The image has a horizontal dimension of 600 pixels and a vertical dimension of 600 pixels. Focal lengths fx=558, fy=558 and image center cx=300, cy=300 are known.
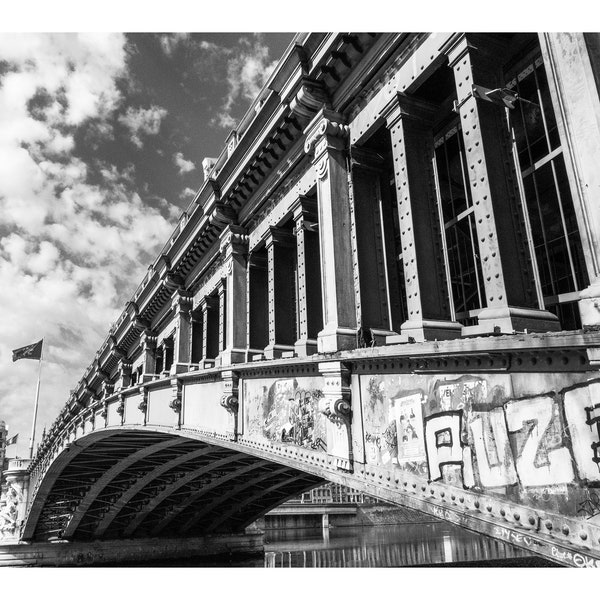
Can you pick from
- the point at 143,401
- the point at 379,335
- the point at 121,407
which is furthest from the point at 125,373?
the point at 379,335

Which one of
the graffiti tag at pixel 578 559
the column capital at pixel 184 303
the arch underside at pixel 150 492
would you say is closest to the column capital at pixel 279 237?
the column capital at pixel 184 303

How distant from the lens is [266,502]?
37.0m

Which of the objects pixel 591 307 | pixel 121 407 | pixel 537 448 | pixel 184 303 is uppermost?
pixel 184 303

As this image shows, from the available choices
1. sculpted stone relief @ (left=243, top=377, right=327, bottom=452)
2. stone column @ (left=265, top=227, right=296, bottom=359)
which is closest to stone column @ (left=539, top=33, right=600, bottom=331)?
sculpted stone relief @ (left=243, top=377, right=327, bottom=452)

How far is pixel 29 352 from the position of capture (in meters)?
33.1

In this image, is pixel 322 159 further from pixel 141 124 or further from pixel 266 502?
pixel 266 502

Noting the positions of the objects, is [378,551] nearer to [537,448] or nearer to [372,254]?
[372,254]

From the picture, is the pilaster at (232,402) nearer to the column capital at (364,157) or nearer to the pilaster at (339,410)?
the pilaster at (339,410)

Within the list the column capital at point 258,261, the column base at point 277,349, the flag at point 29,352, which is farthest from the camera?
the flag at point 29,352

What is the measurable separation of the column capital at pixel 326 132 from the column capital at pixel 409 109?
1.29 meters

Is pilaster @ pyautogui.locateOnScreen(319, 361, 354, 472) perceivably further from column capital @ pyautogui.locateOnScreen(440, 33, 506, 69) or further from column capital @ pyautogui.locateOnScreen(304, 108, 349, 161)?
column capital @ pyautogui.locateOnScreen(440, 33, 506, 69)

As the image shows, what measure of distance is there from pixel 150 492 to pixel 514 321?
32.3 meters

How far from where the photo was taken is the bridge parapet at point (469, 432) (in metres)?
Answer: 4.11

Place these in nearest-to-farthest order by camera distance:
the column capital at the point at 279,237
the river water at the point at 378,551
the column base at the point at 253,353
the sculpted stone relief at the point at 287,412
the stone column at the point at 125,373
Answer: the sculpted stone relief at the point at 287,412 → the column capital at the point at 279,237 → the column base at the point at 253,353 → the stone column at the point at 125,373 → the river water at the point at 378,551
